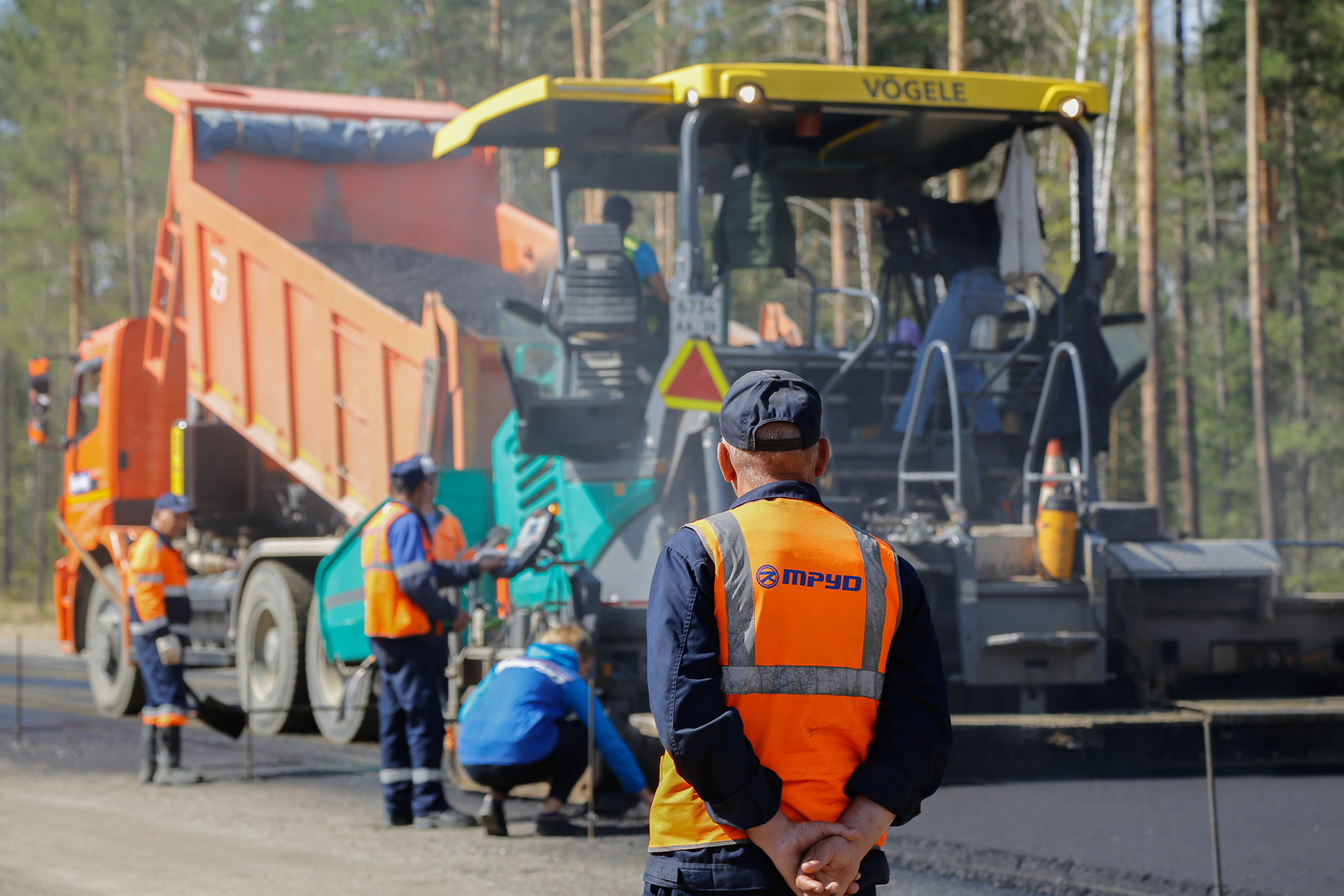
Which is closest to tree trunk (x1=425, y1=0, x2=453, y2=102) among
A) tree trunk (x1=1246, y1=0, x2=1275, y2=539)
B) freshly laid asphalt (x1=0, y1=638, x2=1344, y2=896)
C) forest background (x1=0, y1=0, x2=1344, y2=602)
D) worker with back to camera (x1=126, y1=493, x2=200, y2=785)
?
forest background (x1=0, y1=0, x2=1344, y2=602)

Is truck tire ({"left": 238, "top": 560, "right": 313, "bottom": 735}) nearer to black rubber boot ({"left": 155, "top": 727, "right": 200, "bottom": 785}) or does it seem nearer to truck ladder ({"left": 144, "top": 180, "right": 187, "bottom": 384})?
black rubber boot ({"left": 155, "top": 727, "right": 200, "bottom": 785})

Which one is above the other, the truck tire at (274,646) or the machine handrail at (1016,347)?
the machine handrail at (1016,347)

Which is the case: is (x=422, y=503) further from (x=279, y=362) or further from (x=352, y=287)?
(x=279, y=362)

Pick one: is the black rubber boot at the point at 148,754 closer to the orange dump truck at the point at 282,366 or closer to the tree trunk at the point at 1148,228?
the orange dump truck at the point at 282,366

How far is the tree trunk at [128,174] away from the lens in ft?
108

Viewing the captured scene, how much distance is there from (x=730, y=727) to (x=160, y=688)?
6109 millimetres

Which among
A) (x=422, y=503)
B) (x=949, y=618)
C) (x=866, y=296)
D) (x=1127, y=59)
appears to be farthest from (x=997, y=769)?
(x=1127, y=59)

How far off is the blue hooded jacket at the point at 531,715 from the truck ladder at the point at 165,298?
19.7 feet

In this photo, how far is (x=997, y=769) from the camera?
695 cm

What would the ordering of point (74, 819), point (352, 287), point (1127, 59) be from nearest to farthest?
point (74, 819)
point (352, 287)
point (1127, 59)

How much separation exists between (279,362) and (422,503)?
11.8 feet

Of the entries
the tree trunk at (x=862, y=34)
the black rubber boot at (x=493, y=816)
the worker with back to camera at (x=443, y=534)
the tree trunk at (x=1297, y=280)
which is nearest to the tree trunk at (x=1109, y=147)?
the tree trunk at (x=1297, y=280)

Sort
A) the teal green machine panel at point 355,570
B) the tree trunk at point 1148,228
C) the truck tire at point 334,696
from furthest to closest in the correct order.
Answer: the tree trunk at point 1148,228
the truck tire at point 334,696
the teal green machine panel at point 355,570

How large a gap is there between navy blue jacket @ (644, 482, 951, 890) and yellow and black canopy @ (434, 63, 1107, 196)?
4.61 metres
